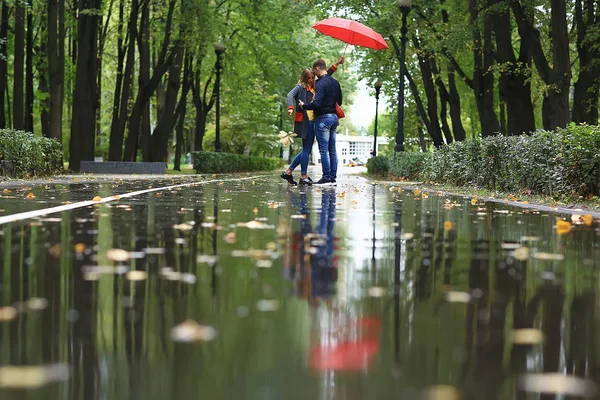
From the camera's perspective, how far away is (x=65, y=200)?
12914 millimetres

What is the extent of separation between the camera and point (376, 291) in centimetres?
495

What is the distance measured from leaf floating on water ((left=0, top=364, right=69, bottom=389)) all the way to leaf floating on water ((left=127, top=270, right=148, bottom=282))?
1.96m

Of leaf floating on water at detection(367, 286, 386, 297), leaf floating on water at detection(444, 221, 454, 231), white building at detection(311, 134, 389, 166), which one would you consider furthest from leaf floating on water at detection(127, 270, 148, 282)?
white building at detection(311, 134, 389, 166)

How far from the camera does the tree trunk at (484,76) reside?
2772 centimetres

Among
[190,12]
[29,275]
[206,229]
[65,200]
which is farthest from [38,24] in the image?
[29,275]

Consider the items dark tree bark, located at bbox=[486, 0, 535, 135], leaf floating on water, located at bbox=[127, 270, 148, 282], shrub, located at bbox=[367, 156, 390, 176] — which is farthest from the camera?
shrub, located at bbox=[367, 156, 390, 176]

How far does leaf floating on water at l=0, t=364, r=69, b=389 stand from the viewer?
117 inches

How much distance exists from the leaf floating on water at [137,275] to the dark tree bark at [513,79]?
21122mm

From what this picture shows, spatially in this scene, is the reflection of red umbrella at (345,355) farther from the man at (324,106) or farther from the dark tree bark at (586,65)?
the dark tree bark at (586,65)

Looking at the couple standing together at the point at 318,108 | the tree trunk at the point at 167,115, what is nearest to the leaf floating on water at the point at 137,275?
the couple standing together at the point at 318,108

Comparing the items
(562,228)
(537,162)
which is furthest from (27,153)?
(562,228)

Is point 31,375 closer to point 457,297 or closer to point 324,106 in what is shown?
point 457,297

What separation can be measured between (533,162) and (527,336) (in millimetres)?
11714

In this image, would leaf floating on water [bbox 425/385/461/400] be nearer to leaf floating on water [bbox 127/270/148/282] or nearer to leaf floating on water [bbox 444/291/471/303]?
leaf floating on water [bbox 444/291/471/303]
